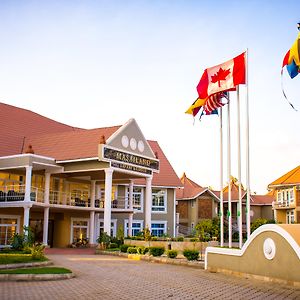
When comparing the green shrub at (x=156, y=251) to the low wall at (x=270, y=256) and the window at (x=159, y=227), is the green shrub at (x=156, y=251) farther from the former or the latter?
the window at (x=159, y=227)

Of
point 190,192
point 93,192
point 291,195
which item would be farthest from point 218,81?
point 190,192

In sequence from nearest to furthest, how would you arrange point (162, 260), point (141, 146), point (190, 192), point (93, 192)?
point (162, 260)
point (141, 146)
point (93, 192)
point (190, 192)

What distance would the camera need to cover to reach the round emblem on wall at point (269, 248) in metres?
15.1

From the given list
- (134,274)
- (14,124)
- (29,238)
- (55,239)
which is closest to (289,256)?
(134,274)

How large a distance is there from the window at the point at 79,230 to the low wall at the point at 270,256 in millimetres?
18655

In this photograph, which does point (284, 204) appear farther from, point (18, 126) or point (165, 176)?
point (18, 126)

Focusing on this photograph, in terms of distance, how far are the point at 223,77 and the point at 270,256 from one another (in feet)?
25.1

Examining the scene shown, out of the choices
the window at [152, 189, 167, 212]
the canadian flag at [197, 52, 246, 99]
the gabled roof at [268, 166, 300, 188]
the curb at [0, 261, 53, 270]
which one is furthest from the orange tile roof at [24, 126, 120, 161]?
the gabled roof at [268, 166, 300, 188]

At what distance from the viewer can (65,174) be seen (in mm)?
33250

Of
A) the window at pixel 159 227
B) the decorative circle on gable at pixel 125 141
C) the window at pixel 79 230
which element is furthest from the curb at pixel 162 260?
the window at pixel 159 227

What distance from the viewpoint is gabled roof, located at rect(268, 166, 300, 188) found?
45644 mm

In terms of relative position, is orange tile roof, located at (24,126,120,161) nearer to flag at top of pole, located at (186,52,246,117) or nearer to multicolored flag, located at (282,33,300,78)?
flag at top of pole, located at (186,52,246,117)

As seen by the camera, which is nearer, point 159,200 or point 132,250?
point 132,250

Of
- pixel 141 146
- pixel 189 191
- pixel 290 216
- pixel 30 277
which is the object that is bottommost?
pixel 30 277
